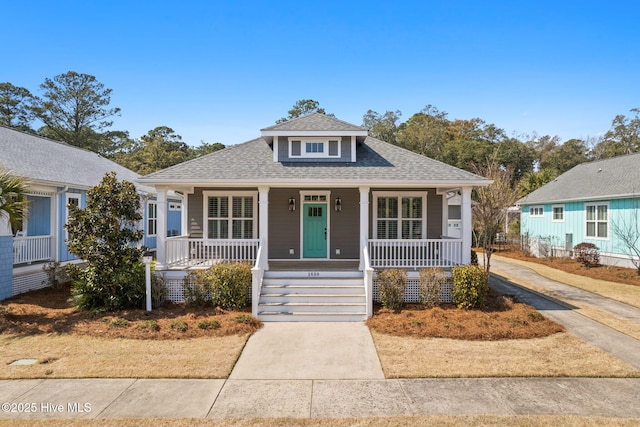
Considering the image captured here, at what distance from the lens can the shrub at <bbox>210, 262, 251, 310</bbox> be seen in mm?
9234

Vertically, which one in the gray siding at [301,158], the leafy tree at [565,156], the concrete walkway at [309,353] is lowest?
the concrete walkway at [309,353]

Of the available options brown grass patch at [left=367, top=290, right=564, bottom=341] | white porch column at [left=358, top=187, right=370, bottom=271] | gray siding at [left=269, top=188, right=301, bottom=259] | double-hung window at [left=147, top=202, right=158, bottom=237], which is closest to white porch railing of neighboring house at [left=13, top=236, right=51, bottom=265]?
double-hung window at [left=147, top=202, right=158, bottom=237]

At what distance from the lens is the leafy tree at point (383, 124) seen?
45.8 metres

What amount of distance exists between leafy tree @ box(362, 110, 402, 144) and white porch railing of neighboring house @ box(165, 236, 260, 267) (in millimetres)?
36641

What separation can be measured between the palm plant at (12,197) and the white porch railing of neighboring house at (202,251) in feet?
11.4

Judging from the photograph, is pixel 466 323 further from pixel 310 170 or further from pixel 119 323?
pixel 119 323

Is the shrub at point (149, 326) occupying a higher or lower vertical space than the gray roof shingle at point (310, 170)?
lower

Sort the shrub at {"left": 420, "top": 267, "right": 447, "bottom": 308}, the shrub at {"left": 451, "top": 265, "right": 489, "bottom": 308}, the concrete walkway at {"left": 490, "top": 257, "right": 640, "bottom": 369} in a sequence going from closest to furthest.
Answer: the concrete walkway at {"left": 490, "top": 257, "right": 640, "bottom": 369}, the shrub at {"left": 451, "top": 265, "right": 489, "bottom": 308}, the shrub at {"left": 420, "top": 267, "right": 447, "bottom": 308}

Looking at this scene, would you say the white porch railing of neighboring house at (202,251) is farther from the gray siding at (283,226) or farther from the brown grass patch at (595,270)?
the brown grass patch at (595,270)

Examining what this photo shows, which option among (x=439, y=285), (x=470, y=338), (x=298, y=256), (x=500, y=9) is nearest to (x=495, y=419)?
(x=470, y=338)

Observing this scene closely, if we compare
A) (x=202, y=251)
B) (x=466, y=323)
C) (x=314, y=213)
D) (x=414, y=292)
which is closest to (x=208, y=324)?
(x=202, y=251)

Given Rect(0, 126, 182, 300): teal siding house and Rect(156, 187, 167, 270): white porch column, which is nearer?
Rect(156, 187, 167, 270): white porch column

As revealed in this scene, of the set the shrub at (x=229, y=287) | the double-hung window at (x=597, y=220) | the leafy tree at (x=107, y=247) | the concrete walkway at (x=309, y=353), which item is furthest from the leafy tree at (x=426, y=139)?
the leafy tree at (x=107, y=247)

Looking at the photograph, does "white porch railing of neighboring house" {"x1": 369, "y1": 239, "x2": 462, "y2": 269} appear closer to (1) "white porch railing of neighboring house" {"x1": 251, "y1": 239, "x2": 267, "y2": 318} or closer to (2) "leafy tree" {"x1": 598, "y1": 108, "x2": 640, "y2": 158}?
(1) "white porch railing of neighboring house" {"x1": 251, "y1": 239, "x2": 267, "y2": 318}
